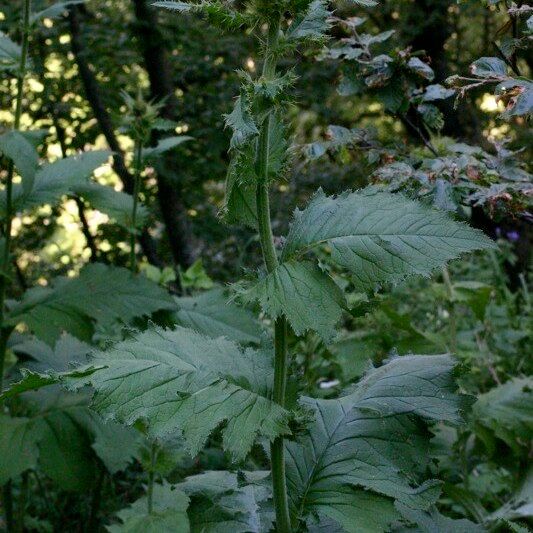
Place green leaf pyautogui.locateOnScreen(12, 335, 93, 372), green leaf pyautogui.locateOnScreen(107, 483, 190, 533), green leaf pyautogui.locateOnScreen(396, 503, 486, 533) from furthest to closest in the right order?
green leaf pyautogui.locateOnScreen(12, 335, 93, 372)
green leaf pyautogui.locateOnScreen(107, 483, 190, 533)
green leaf pyautogui.locateOnScreen(396, 503, 486, 533)

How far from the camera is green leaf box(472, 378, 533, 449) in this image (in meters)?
2.60

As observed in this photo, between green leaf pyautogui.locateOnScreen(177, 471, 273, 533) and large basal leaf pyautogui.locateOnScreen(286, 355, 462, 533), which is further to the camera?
green leaf pyautogui.locateOnScreen(177, 471, 273, 533)

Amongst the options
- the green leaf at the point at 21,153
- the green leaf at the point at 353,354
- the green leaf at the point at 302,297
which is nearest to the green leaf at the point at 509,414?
the green leaf at the point at 353,354

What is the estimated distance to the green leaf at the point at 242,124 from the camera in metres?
1.51

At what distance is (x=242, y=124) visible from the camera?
1.52m

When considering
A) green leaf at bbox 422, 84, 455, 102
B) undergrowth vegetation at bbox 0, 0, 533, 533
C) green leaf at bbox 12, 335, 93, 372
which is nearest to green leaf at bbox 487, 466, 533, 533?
undergrowth vegetation at bbox 0, 0, 533, 533

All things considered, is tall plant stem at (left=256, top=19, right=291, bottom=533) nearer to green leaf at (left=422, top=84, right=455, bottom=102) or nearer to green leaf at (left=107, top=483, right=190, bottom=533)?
green leaf at (left=107, top=483, right=190, bottom=533)

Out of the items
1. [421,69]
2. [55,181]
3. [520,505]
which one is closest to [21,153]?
[55,181]

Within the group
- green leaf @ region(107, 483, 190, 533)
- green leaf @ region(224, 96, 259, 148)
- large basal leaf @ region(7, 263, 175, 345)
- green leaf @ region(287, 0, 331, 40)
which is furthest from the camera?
large basal leaf @ region(7, 263, 175, 345)

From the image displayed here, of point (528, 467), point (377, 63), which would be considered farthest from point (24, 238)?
point (528, 467)

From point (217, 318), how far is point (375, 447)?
1277 millimetres

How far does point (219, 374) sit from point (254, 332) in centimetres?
130

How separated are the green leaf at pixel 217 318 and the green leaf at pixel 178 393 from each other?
46.5 inches

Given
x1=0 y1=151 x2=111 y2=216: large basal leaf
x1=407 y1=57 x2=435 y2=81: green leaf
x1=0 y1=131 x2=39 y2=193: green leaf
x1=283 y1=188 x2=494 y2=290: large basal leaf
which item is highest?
x1=407 y1=57 x2=435 y2=81: green leaf
